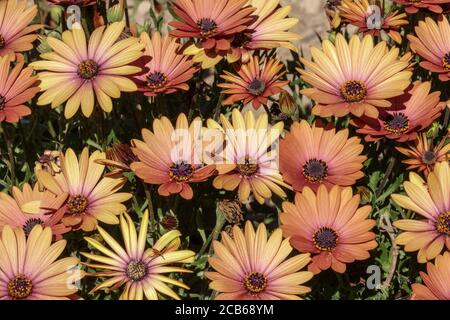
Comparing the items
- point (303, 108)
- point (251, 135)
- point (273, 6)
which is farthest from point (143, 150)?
point (303, 108)

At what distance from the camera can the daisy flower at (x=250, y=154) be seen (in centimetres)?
207

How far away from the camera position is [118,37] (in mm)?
2281

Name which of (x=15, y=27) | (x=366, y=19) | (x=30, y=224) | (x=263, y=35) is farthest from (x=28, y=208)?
(x=366, y=19)

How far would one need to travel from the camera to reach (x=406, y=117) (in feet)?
7.39

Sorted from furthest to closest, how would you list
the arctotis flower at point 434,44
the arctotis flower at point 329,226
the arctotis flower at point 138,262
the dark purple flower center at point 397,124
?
the arctotis flower at point 434,44, the dark purple flower center at point 397,124, the arctotis flower at point 329,226, the arctotis flower at point 138,262

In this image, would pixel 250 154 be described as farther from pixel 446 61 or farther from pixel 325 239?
pixel 446 61

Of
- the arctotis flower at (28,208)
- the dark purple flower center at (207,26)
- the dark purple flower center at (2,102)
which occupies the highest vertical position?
the dark purple flower center at (207,26)

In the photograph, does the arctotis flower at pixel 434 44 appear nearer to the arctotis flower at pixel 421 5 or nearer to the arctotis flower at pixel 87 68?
the arctotis flower at pixel 421 5

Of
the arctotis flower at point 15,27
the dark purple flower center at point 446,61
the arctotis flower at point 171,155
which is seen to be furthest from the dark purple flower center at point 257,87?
the arctotis flower at point 15,27

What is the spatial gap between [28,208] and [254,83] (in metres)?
0.72

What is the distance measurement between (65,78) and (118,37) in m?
0.20

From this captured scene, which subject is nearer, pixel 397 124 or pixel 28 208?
pixel 28 208

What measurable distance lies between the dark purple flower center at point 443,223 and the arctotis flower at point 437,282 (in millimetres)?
131

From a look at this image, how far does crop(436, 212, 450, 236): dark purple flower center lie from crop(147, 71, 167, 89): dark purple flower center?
86cm
